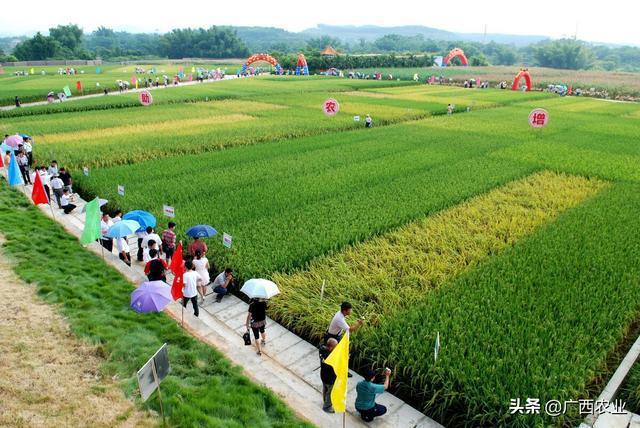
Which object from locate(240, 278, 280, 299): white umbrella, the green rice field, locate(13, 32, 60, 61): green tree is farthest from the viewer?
locate(13, 32, 60, 61): green tree

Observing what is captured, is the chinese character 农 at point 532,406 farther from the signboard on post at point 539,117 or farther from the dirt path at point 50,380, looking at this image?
the signboard on post at point 539,117

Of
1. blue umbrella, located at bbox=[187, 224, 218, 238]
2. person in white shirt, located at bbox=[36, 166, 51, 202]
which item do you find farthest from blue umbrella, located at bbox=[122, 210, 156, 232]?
person in white shirt, located at bbox=[36, 166, 51, 202]

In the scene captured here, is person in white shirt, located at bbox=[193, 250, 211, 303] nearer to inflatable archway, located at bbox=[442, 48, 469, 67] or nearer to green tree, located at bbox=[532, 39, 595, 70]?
inflatable archway, located at bbox=[442, 48, 469, 67]

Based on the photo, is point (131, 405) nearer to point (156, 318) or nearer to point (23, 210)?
point (156, 318)

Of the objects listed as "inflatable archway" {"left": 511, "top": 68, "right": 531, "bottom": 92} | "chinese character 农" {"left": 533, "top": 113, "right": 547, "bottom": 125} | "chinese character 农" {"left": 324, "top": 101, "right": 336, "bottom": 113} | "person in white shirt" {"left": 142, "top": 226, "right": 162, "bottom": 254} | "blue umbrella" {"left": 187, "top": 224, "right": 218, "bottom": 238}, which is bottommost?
"person in white shirt" {"left": 142, "top": 226, "right": 162, "bottom": 254}

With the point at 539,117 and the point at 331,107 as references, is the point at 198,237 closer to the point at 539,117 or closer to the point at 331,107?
the point at 331,107

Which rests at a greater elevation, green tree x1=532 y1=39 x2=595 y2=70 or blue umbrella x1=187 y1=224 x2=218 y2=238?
green tree x1=532 y1=39 x2=595 y2=70

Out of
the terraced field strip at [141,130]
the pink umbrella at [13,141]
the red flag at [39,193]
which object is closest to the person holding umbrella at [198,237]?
the red flag at [39,193]
